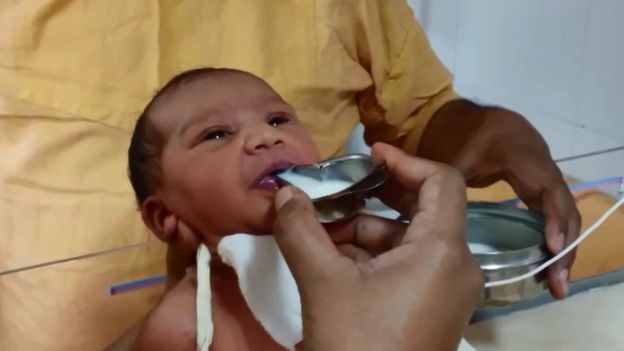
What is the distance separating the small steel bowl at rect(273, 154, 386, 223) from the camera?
53cm

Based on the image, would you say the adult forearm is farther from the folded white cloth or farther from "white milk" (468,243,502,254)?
the folded white cloth

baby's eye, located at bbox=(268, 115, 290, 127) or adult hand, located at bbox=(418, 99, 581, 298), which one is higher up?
baby's eye, located at bbox=(268, 115, 290, 127)

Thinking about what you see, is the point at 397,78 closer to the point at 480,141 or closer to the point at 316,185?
the point at 480,141

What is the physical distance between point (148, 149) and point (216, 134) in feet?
0.19

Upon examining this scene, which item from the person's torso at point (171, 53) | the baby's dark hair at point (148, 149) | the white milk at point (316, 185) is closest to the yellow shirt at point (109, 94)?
the person's torso at point (171, 53)

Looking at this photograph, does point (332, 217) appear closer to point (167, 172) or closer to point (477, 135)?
point (167, 172)

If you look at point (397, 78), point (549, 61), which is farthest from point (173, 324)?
point (549, 61)

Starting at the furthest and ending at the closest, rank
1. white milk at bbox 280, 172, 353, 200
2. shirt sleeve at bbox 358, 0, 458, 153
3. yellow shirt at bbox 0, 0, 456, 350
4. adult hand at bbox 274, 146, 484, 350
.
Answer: shirt sleeve at bbox 358, 0, 458, 153
yellow shirt at bbox 0, 0, 456, 350
white milk at bbox 280, 172, 353, 200
adult hand at bbox 274, 146, 484, 350

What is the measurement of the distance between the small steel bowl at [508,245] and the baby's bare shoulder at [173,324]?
196 mm

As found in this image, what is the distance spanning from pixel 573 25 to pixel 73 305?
693 millimetres

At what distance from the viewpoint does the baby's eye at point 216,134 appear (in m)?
0.62

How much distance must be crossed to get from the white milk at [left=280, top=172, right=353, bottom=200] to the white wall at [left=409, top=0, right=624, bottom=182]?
1.28 ft

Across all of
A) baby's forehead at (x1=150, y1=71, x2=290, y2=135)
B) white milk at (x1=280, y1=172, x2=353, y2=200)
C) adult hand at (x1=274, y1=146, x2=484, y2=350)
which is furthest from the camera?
baby's forehead at (x1=150, y1=71, x2=290, y2=135)

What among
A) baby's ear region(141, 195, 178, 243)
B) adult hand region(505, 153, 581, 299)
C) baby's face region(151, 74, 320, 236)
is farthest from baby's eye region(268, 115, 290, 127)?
adult hand region(505, 153, 581, 299)
